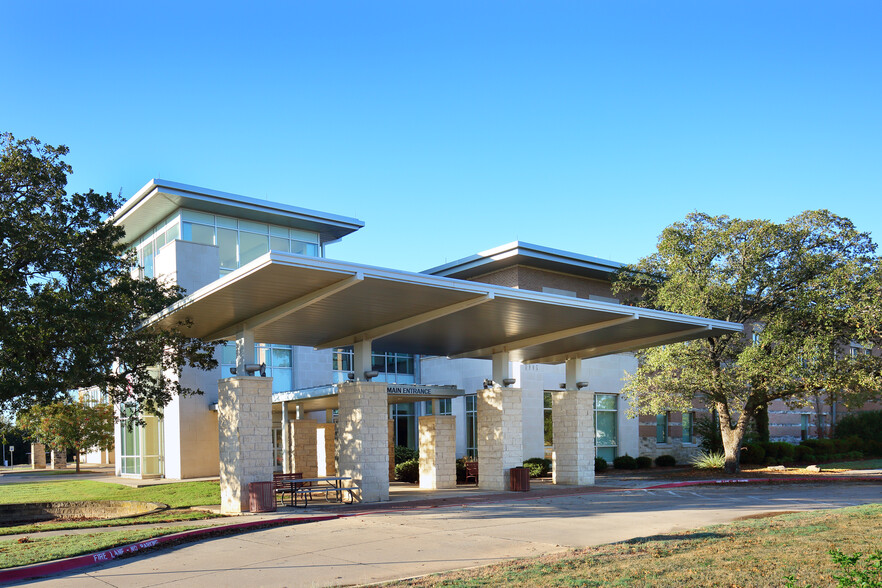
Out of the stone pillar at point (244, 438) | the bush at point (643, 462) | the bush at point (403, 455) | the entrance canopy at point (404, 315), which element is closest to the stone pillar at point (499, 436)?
the entrance canopy at point (404, 315)

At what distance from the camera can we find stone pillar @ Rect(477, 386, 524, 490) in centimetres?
2216

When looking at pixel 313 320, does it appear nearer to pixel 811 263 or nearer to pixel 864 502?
pixel 864 502

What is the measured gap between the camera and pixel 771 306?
1104 inches

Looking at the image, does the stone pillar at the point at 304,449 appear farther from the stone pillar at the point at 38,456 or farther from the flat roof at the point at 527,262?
the stone pillar at the point at 38,456

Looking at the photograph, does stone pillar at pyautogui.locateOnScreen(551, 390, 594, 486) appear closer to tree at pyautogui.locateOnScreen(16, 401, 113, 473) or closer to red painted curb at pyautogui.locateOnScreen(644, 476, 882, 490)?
red painted curb at pyautogui.locateOnScreen(644, 476, 882, 490)

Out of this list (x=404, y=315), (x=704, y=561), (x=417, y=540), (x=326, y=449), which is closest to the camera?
(x=704, y=561)

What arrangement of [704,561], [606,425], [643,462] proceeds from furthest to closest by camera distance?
1. [606,425]
2. [643,462]
3. [704,561]

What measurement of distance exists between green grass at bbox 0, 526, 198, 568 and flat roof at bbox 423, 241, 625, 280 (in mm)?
21544

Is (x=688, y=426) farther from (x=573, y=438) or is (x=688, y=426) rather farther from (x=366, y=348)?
(x=366, y=348)

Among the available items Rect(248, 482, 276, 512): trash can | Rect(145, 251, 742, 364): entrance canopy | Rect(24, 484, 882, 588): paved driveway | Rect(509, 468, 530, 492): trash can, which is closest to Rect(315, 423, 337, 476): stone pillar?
Rect(145, 251, 742, 364): entrance canopy

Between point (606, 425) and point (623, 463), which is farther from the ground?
point (606, 425)

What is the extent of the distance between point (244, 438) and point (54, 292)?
16.3ft

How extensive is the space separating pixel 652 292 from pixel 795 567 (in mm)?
22933

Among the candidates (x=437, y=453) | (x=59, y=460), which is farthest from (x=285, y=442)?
(x=59, y=460)
